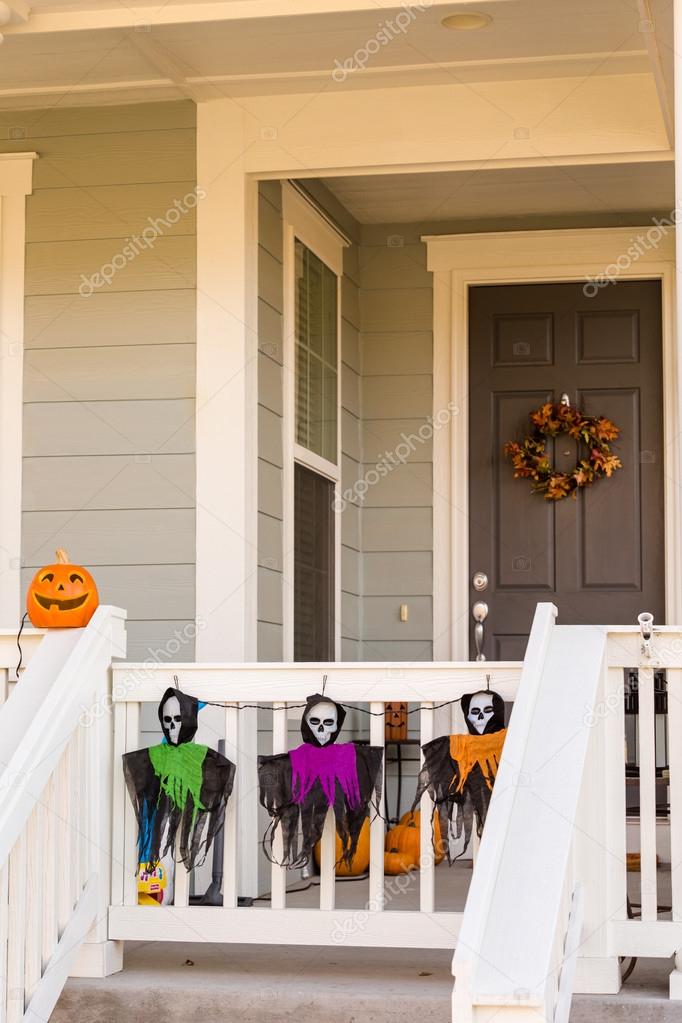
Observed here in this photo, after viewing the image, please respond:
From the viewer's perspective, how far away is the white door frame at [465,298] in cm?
593

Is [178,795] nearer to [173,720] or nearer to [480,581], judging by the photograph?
[173,720]

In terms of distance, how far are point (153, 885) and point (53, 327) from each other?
1.99 metres

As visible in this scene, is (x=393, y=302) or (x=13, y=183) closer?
(x=13, y=183)

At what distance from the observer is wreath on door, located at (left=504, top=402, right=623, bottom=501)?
592cm

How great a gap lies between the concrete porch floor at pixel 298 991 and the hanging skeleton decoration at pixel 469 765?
1.37 feet

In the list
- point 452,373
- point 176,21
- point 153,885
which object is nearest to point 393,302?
point 452,373

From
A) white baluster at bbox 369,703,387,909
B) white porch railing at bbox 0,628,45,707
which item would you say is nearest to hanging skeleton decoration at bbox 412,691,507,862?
white baluster at bbox 369,703,387,909

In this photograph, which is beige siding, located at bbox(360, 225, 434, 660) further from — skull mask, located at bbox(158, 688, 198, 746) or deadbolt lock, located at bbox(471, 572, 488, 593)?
skull mask, located at bbox(158, 688, 198, 746)

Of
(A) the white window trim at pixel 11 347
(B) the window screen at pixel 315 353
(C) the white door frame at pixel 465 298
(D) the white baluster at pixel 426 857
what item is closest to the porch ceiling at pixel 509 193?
(C) the white door frame at pixel 465 298

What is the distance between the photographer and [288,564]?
5.09m

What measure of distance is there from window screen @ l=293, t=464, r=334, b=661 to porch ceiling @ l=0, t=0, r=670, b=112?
5.07ft

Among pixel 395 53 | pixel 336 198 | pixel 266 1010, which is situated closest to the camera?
pixel 266 1010

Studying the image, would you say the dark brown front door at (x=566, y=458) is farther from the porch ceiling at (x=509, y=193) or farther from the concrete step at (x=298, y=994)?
the concrete step at (x=298, y=994)

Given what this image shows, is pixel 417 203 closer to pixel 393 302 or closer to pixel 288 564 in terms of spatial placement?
pixel 393 302
